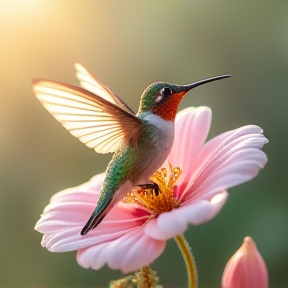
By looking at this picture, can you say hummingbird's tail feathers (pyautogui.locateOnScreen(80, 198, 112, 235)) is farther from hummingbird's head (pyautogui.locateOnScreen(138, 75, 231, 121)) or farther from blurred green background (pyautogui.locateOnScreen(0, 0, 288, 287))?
Answer: blurred green background (pyautogui.locateOnScreen(0, 0, 288, 287))

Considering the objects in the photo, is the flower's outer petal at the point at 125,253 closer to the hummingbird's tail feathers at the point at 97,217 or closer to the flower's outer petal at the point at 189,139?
the hummingbird's tail feathers at the point at 97,217

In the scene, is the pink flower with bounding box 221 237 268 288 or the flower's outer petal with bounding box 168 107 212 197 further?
the flower's outer petal with bounding box 168 107 212 197

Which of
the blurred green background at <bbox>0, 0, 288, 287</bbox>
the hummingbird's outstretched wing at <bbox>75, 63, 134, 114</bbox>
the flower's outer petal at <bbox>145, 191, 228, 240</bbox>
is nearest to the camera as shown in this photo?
the flower's outer petal at <bbox>145, 191, 228, 240</bbox>

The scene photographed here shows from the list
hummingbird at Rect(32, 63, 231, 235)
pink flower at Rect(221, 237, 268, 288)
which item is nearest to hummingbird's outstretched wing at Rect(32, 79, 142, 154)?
hummingbird at Rect(32, 63, 231, 235)

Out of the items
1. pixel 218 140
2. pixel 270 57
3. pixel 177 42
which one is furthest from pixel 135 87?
pixel 218 140

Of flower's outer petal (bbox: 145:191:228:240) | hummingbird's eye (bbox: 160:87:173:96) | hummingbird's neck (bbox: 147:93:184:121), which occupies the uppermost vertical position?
→ hummingbird's eye (bbox: 160:87:173:96)

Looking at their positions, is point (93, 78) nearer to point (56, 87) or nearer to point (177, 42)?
point (56, 87)

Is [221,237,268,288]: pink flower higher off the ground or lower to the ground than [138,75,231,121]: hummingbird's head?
lower

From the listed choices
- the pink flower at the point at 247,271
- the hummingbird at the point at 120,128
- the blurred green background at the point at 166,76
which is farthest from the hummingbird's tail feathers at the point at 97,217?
the blurred green background at the point at 166,76

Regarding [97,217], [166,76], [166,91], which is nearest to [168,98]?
[166,91]
